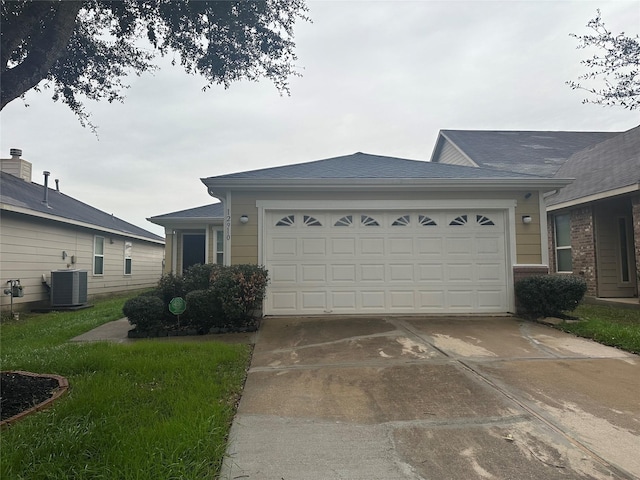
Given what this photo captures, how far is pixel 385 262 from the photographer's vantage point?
25.1ft

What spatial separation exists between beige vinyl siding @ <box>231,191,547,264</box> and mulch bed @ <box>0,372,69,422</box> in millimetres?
3946

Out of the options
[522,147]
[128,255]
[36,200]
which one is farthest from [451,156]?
[36,200]

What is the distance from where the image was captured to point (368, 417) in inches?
119

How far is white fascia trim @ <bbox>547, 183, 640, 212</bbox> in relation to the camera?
844cm

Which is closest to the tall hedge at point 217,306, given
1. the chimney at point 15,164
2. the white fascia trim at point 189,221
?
the white fascia trim at point 189,221

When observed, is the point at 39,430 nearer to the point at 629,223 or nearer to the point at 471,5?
the point at 471,5

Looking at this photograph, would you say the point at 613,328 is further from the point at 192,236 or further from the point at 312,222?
the point at 192,236

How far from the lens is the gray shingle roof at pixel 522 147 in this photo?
13.9 meters

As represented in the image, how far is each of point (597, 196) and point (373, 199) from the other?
592cm

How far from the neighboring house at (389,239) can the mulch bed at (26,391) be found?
3915mm

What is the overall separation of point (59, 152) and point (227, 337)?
10967 mm

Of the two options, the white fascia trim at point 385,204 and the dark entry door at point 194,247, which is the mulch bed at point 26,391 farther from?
the dark entry door at point 194,247

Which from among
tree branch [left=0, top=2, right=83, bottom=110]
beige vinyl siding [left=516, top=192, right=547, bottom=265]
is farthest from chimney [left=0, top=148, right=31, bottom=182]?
beige vinyl siding [left=516, top=192, right=547, bottom=265]

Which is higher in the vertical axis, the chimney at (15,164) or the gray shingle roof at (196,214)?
the chimney at (15,164)
